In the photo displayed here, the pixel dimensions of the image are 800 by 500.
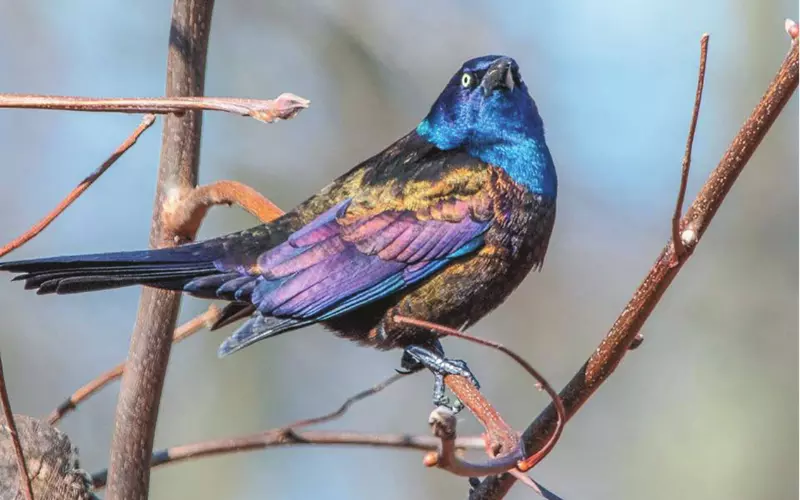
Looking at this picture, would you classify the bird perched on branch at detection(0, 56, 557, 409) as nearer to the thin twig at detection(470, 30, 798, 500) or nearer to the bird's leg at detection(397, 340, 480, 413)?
the bird's leg at detection(397, 340, 480, 413)

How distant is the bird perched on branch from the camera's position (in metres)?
2.91

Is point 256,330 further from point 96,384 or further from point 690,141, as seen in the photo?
point 690,141

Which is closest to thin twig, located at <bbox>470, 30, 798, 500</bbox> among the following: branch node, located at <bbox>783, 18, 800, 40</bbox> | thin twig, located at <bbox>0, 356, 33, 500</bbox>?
branch node, located at <bbox>783, 18, 800, 40</bbox>

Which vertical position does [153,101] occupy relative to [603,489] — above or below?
above

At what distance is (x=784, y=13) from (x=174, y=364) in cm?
569

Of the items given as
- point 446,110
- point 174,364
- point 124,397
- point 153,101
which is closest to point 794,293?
point 174,364

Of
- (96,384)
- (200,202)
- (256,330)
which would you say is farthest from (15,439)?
(256,330)

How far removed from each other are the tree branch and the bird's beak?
1.20 meters

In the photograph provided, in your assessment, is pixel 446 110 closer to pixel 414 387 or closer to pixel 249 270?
pixel 249 270

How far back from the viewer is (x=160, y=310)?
2.36 m

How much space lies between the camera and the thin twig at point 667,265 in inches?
62.5

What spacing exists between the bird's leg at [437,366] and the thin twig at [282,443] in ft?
1.08

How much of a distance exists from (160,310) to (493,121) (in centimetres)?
137

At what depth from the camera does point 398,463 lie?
8141mm
